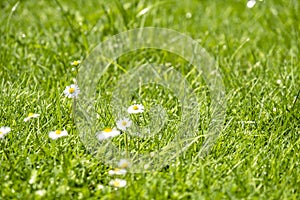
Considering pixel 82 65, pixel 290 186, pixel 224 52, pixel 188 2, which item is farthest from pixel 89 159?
pixel 188 2

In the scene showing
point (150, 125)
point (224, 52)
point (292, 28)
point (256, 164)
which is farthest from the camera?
point (292, 28)

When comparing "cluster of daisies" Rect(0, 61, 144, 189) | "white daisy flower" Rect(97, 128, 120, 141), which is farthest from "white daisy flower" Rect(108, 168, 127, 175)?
"white daisy flower" Rect(97, 128, 120, 141)

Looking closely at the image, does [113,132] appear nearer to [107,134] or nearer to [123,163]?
[107,134]

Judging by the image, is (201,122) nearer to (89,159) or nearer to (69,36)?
(89,159)

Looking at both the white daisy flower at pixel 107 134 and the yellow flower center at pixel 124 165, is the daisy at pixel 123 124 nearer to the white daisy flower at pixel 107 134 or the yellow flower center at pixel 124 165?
the white daisy flower at pixel 107 134

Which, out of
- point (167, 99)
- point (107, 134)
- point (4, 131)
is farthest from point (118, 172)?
point (167, 99)

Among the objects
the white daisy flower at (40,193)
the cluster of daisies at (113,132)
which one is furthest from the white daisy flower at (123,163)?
the white daisy flower at (40,193)
